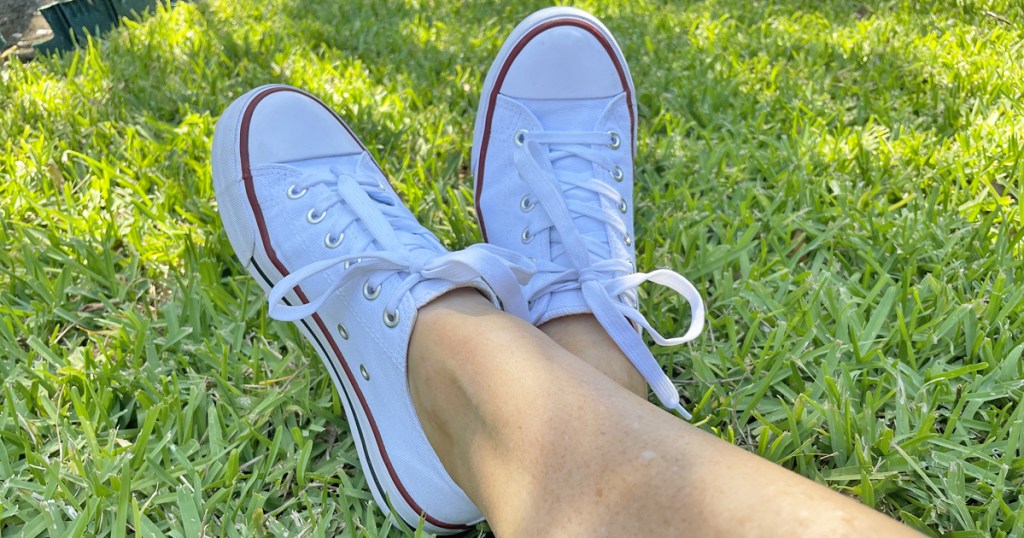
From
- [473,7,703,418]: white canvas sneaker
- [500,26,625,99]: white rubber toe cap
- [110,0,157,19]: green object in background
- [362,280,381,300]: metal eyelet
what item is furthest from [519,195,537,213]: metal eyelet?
[110,0,157,19]: green object in background

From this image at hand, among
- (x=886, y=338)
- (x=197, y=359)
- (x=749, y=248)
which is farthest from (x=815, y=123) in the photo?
(x=197, y=359)

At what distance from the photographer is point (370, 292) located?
102 cm

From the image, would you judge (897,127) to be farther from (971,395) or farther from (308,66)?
(308,66)

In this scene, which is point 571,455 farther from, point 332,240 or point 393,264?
point 332,240

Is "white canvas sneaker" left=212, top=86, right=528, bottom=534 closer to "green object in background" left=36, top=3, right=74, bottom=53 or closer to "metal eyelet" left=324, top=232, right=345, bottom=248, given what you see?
"metal eyelet" left=324, top=232, right=345, bottom=248

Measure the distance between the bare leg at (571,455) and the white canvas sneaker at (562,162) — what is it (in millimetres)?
253

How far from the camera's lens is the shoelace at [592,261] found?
3.36ft

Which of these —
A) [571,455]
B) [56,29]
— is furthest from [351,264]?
[56,29]

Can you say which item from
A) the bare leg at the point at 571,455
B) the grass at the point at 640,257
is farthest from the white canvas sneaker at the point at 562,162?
the bare leg at the point at 571,455

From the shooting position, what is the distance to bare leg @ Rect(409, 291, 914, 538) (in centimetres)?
61

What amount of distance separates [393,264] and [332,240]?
0.77 ft

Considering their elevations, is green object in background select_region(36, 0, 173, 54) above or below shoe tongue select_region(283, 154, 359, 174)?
above

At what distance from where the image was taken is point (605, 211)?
51.2 inches

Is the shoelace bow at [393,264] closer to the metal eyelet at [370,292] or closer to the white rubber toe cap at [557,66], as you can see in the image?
the metal eyelet at [370,292]
